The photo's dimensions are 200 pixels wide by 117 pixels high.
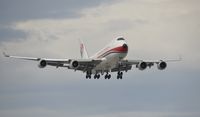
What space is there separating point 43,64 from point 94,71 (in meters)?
11.4

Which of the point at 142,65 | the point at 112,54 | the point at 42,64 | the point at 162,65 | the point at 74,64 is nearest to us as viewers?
the point at 112,54

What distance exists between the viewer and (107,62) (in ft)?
443

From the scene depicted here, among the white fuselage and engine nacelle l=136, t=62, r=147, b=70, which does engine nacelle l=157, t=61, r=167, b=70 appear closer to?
engine nacelle l=136, t=62, r=147, b=70

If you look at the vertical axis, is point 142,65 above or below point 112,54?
above

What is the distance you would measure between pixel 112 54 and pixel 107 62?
6.91 ft

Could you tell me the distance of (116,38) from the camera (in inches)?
5374

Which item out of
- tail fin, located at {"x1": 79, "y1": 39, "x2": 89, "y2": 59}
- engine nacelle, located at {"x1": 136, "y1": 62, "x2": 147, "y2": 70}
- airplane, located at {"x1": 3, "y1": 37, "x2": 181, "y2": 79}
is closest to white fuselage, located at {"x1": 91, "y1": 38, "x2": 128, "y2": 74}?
airplane, located at {"x1": 3, "y1": 37, "x2": 181, "y2": 79}

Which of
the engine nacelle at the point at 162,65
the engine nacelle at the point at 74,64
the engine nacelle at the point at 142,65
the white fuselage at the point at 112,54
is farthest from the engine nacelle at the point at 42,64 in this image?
the engine nacelle at the point at 162,65

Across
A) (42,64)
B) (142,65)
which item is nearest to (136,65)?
(142,65)

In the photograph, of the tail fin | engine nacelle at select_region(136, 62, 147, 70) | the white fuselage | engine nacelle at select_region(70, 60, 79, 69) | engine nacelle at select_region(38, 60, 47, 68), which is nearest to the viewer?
the white fuselage

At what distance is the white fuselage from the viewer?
438 feet

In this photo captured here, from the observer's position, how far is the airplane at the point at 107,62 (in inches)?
5281

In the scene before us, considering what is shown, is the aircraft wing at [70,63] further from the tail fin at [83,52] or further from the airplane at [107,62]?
the tail fin at [83,52]

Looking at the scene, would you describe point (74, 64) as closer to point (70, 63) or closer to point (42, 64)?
point (70, 63)
